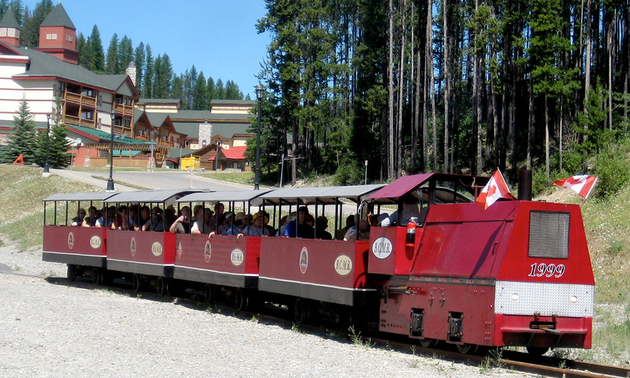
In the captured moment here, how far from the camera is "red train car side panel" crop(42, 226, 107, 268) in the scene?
77.6 ft

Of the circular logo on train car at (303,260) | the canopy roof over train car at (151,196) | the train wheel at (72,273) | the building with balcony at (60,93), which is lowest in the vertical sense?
the train wheel at (72,273)

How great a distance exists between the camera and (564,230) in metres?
11.1

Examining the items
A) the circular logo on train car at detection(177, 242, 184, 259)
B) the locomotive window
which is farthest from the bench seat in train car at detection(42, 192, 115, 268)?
the locomotive window

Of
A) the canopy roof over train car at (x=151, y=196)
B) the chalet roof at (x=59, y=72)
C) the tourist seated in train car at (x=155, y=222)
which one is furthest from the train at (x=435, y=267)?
the chalet roof at (x=59, y=72)

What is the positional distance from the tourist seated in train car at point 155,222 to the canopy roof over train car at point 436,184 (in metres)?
9.82

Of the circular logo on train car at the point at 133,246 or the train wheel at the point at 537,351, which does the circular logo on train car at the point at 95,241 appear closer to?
the circular logo on train car at the point at 133,246

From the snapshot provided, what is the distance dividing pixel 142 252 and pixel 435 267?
38.0ft

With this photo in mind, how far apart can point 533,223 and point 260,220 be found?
8.01 meters

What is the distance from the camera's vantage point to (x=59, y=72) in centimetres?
9825

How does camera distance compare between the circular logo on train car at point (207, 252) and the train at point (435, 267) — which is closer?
the train at point (435, 267)

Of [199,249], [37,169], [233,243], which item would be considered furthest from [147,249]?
[37,169]

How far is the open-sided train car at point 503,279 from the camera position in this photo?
10.8m

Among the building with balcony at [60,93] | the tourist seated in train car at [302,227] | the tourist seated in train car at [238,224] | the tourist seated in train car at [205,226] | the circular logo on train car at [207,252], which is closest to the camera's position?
the tourist seated in train car at [302,227]

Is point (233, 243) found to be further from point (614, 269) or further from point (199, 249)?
point (614, 269)
